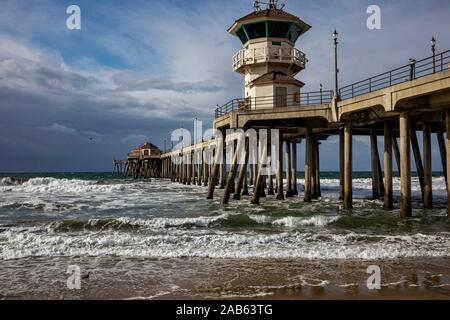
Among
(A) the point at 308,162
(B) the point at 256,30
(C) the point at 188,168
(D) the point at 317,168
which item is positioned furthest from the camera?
(C) the point at 188,168

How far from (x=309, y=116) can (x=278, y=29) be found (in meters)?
8.40

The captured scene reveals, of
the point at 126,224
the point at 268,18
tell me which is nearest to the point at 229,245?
the point at 126,224

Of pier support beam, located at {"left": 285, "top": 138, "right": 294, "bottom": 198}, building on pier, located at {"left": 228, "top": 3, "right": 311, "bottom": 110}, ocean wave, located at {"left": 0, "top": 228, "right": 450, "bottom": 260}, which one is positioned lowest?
ocean wave, located at {"left": 0, "top": 228, "right": 450, "bottom": 260}

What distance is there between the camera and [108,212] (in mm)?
22078

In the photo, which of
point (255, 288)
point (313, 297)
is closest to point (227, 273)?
point (255, 288)

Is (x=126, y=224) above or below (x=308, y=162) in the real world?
below

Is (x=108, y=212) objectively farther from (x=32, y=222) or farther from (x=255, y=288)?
(x=255, y=288)

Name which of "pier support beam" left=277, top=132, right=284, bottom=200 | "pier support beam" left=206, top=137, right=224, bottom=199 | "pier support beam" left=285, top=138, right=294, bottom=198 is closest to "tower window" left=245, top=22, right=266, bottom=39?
"pier support beam" left=277, top=132, right=284, bottom=200

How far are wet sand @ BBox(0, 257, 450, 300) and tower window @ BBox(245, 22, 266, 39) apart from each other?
64.9 ft

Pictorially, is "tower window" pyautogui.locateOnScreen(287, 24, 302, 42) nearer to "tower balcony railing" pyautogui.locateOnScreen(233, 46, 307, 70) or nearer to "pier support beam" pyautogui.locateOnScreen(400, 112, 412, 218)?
"tower balcony railing" pyautogui.locateOnScreen(233, 46, 307, 70)

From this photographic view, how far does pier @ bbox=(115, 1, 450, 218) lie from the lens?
51.9ft

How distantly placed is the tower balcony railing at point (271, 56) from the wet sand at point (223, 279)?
720 inches

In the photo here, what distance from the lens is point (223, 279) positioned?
8438mm

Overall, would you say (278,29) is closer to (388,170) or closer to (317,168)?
(317,168)
